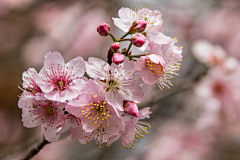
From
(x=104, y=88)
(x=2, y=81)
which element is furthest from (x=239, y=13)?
(x=2, y=81)

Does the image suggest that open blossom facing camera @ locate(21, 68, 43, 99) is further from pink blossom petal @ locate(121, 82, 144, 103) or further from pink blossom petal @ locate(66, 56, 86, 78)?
pink blossom petal @ locate(121, 82, 144, 103)

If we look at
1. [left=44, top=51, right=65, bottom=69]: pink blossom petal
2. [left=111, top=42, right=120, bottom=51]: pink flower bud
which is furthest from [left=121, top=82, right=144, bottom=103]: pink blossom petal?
[left=44, top=51, right=65, bottom=69]: pink blossom petal

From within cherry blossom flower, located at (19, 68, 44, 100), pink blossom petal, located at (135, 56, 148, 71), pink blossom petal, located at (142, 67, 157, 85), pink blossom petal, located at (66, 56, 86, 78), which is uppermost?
pink blossom petal, located at (135, 56, 148, 71)

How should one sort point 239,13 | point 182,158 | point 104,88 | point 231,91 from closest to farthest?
point 104,88 < point 231,91 < point 182,158 < point 239,13

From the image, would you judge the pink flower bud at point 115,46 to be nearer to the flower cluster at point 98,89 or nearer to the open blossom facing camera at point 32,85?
the flower cluster at point 98,89

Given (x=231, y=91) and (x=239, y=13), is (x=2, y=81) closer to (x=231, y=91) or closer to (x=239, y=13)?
(x=231, y=91)

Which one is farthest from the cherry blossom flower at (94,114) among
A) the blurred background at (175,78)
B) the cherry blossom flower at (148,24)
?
the blurred background at (175,78)
